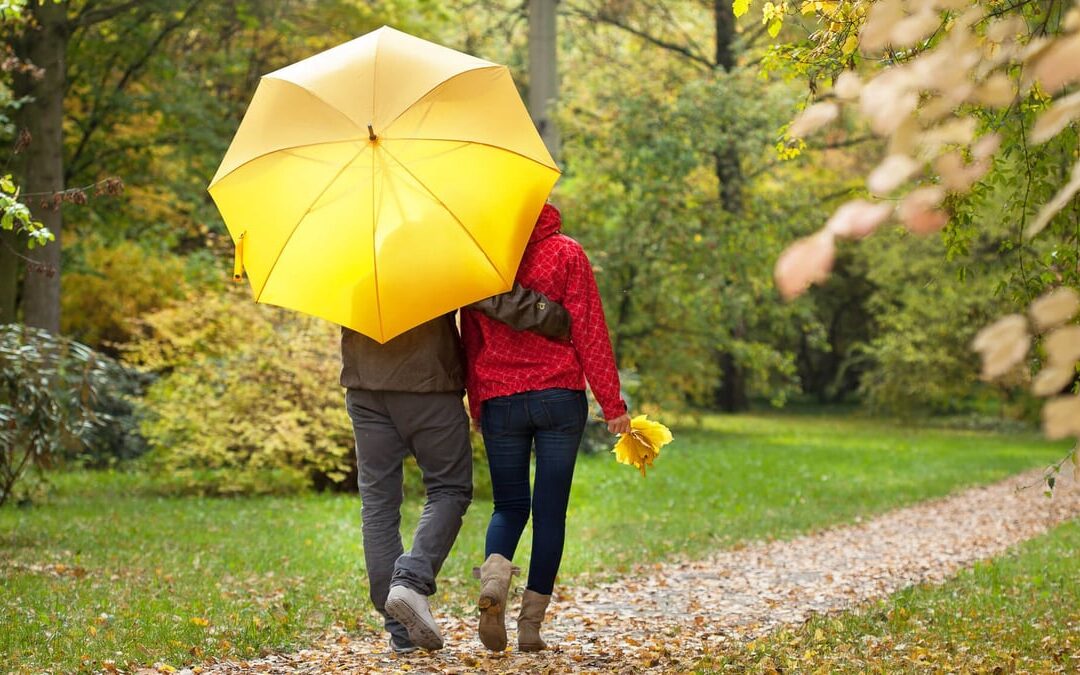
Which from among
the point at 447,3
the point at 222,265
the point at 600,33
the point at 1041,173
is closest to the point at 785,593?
the point at 1041,173

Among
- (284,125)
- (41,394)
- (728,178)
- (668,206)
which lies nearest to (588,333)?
(284,125)

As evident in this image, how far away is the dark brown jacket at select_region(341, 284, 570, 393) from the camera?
183 inches

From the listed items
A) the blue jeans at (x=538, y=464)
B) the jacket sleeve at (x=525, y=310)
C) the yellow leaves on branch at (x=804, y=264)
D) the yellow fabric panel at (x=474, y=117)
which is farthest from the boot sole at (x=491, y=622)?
the yellow leaves on branch at (x=804, y=264)

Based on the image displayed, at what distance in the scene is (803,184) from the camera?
2280cm

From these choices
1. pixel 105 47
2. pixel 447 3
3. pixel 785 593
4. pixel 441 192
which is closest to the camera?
pixel 441 192

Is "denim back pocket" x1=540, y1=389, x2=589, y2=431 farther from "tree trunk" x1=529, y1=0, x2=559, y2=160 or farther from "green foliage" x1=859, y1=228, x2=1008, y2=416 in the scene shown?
"green foliage" x1=859, y1=228, x2=1008, y2=416

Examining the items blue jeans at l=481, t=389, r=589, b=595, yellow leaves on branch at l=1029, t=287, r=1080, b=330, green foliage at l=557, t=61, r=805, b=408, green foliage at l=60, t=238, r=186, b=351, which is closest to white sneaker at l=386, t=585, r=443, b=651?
blue jeans at l=481, t=389, r=589, b=595

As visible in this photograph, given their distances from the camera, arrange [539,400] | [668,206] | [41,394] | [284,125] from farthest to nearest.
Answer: [668,206], [41,394], [539,400], [284,125]

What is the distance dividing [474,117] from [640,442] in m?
1.47

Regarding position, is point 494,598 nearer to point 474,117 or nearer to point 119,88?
point 474,117

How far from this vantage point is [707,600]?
680 centimetres

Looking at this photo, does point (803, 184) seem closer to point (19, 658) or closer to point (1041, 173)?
point (1041, 173)

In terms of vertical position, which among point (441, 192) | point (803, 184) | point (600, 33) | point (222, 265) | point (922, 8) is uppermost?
point (600, 33)

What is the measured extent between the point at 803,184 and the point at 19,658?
19.7 meters
